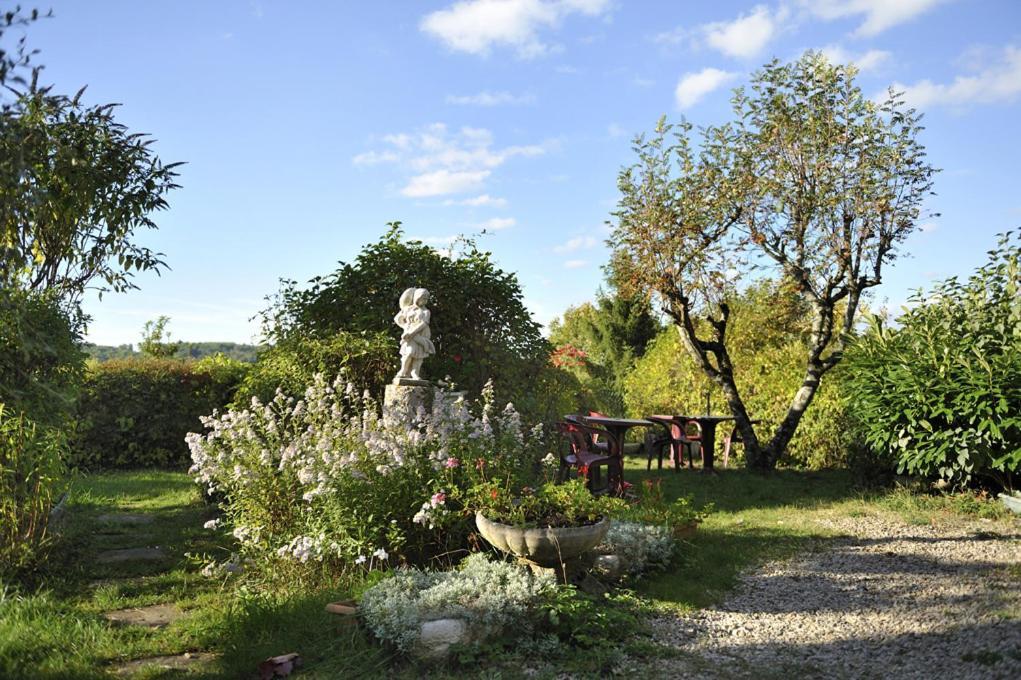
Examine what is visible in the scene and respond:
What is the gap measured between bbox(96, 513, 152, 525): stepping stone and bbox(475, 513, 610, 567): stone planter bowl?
467 centimetres

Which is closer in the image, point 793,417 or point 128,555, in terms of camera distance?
point 128,555

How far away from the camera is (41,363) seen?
222 inches

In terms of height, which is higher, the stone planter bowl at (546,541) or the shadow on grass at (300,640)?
the stone planter bowl at (546,541)

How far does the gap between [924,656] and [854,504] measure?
4470mm

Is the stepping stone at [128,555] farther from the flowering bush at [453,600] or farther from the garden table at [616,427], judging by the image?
the garden table at [616,427]

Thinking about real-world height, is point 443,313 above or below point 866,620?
above

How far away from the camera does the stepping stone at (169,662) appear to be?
12.2 feet

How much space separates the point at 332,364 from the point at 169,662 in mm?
4355

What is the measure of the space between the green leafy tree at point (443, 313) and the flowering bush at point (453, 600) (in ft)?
13.4

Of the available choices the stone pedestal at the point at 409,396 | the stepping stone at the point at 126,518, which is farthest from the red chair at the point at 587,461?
the stepping stone at the point at 126,518

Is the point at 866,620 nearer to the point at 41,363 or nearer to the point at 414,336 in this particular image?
the point at 414,336

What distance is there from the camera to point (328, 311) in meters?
8.57

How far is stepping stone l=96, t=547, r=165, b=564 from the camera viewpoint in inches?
236

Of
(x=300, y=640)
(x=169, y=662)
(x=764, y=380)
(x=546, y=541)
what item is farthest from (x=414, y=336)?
(x=764, y=380)
